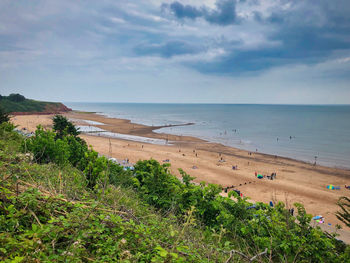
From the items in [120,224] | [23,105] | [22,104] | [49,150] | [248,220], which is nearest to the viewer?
[120,224]

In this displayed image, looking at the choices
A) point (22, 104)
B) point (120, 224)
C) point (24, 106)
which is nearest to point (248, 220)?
point (120, 224)

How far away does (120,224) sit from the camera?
131 inches

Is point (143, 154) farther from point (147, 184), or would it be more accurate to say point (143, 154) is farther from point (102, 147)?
point (147, 184)

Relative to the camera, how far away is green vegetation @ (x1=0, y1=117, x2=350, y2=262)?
2.75 meters

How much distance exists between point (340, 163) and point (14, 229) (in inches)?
1771

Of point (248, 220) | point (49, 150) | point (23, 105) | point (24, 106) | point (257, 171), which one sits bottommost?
A: point (257, 171)

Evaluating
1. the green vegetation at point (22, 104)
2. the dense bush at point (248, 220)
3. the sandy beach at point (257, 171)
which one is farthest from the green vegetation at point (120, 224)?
the green vegetation at point (22, 104)

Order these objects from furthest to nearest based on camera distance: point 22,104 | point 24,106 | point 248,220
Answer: point 22,104 → point 24,106 → point 248,220

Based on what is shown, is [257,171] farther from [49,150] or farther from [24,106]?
[24,106]

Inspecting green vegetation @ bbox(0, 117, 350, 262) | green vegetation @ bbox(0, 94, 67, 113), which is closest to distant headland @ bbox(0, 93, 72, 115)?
green vegetation @ bbox(0, 94, 67, 113)

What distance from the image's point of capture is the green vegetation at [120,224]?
108 inches

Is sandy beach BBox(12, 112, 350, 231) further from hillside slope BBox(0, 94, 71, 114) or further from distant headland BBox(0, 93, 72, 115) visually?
hillside slope BBox(0, 94, 71, 114)

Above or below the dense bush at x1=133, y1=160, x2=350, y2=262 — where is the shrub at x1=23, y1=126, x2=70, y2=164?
above

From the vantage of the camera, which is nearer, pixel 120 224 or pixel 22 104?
pixel 120 224
